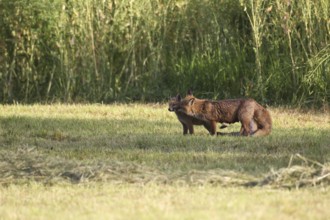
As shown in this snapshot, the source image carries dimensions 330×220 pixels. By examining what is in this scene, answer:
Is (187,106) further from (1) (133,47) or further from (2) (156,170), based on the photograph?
(1) (133,47)

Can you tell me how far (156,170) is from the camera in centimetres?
869

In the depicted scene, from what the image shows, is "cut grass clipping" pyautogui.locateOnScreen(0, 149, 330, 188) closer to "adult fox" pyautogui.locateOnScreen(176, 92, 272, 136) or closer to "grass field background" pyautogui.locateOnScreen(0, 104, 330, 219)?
"grass field background" pyautogui.locateOnScreen(0, 104, 330, 219)

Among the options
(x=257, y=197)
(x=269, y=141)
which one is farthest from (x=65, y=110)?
(x=257, y=197)

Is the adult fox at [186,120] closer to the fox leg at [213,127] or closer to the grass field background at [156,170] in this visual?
the fox leg at [213,127]

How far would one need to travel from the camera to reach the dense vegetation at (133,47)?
54.4ft

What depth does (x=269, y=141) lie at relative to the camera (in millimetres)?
11250

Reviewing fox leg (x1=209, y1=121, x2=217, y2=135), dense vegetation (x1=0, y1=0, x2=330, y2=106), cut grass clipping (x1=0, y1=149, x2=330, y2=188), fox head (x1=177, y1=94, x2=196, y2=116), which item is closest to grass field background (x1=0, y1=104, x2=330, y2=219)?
cut grass clipping (x1=0, y1=149, x2=330, y2=188)

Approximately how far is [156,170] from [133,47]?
8742 mm

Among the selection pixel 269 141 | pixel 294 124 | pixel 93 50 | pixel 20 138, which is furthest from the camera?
pixel 93 50

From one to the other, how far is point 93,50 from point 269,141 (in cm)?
654

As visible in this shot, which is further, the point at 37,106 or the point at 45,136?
the point at 37,106

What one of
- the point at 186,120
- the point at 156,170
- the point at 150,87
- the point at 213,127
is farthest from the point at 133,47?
the point at 156,170

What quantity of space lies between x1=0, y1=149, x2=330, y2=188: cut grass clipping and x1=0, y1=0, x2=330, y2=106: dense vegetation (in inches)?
296

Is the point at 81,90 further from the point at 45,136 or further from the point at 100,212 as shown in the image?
the point at 100,212
